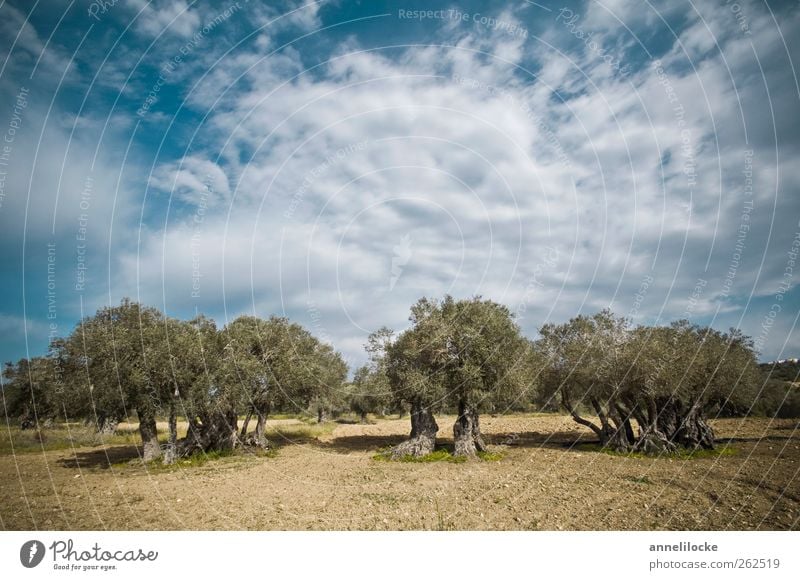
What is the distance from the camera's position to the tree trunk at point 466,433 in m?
26.8

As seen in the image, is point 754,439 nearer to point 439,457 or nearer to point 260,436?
point 439,457

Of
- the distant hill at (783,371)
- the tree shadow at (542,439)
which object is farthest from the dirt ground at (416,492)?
the distant hill at (783,371)

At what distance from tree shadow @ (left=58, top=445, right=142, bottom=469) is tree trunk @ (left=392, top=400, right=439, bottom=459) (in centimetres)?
1921

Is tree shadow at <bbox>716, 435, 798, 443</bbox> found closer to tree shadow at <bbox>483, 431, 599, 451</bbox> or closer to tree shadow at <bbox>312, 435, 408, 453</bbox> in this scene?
tree shadow at <bbox>483, 431, 599, 451</bbox>

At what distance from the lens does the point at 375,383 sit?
30203 millimetres

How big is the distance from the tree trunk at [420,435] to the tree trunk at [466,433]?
1964 mm

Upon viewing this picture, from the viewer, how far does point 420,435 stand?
28.0 metres

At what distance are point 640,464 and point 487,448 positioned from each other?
9.80m

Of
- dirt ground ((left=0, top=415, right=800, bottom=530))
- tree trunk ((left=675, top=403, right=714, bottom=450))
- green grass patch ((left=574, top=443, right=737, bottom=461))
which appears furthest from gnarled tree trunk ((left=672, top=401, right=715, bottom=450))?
dirt ground ((left=0, top=415, right=800, bottom=530))

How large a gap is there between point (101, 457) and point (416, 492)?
2692 cm

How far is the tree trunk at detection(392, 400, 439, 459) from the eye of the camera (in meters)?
27.5

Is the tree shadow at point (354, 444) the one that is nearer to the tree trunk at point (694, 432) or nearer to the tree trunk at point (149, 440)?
the tree trunk at point (149, 440)
